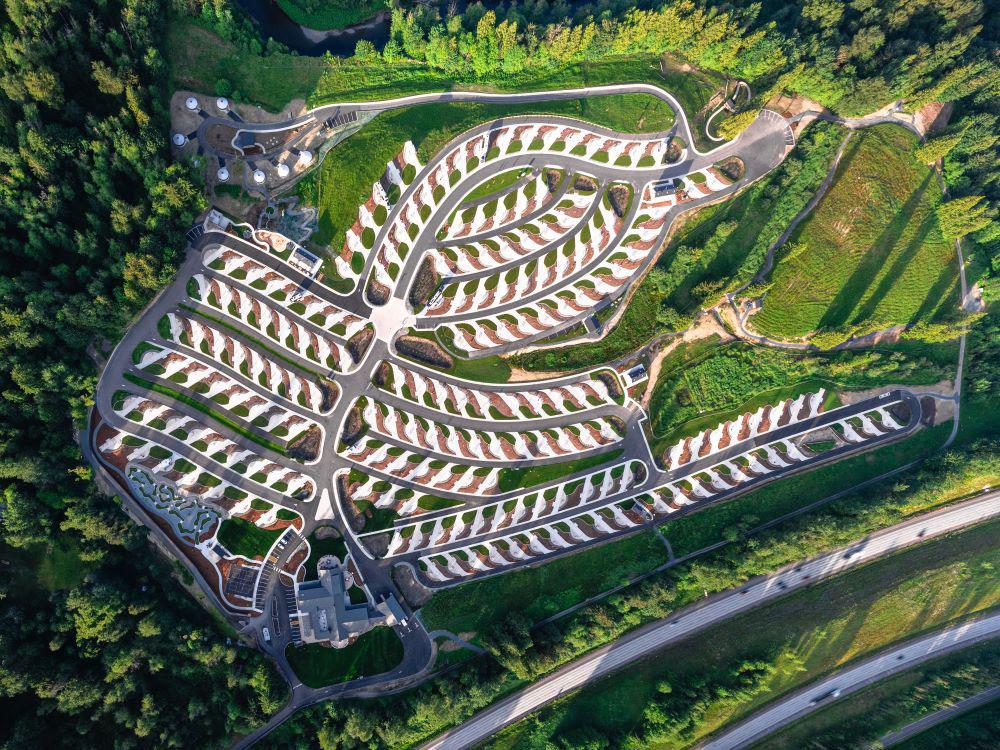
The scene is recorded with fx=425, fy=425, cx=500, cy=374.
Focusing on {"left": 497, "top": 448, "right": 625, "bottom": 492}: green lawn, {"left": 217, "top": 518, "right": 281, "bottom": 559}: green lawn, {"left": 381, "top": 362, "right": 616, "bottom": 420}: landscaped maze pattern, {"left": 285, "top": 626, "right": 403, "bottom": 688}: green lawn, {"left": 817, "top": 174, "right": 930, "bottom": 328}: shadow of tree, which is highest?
{"left": 817, "top": 174, "right": 930, "bottom": 328}: shadow of tree

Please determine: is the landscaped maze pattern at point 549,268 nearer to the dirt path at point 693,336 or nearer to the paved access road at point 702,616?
the dirt path at point 693,336

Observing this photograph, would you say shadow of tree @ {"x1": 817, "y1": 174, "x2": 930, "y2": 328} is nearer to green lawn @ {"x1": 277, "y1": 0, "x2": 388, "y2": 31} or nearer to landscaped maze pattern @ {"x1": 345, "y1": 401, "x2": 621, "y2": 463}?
landscaped maze pattern @ {"x1": 345, "y1": 401, "x2": 621, "y2": 463}

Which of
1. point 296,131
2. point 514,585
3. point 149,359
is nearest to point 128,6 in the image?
point 296,131

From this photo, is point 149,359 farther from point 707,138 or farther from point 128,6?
point 707,138

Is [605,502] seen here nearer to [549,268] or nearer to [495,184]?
[549,268]

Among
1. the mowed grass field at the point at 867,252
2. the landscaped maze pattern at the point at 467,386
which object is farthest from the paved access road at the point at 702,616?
the mowed grass field at the point at 867,252

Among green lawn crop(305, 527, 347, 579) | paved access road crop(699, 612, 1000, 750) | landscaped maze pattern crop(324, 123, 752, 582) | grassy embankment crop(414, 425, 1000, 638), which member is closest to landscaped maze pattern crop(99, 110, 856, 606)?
landscaped maze pattern crop(324, 123, 752, 582)

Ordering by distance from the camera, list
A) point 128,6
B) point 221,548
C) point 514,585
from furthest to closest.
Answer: point 514,585, point 221,548, point 128,6
